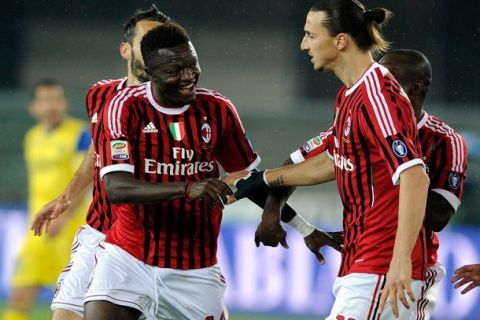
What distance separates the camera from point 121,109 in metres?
5.05

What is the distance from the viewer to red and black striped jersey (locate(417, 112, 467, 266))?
16.3ft

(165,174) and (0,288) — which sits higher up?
(165,174)

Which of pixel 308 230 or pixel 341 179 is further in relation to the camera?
pixel 308 230

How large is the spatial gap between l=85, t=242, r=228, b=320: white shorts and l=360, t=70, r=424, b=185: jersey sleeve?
1.15m

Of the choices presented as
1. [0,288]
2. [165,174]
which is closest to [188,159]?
[165,174]

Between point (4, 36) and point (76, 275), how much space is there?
28.4ft

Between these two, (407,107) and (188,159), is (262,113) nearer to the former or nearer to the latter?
(188,159)

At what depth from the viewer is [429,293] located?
16.5ft

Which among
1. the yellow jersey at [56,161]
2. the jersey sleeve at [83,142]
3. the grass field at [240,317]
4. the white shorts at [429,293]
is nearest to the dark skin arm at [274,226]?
the white shorts at [429,293]

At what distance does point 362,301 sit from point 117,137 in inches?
49.2

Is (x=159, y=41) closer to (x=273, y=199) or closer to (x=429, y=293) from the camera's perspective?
(x=273, y=199)

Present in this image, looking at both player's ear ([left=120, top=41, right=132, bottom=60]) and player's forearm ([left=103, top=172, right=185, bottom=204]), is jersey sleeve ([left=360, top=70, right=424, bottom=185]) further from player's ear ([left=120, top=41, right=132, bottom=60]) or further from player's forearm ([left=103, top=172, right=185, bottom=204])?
player's ear ([left=120, top=41, right=132, bottom=60])

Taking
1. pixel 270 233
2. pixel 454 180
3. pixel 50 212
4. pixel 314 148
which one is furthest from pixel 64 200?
pixel 454 180

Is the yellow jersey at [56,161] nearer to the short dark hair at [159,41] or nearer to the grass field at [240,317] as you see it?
the grass field at [240,317]
